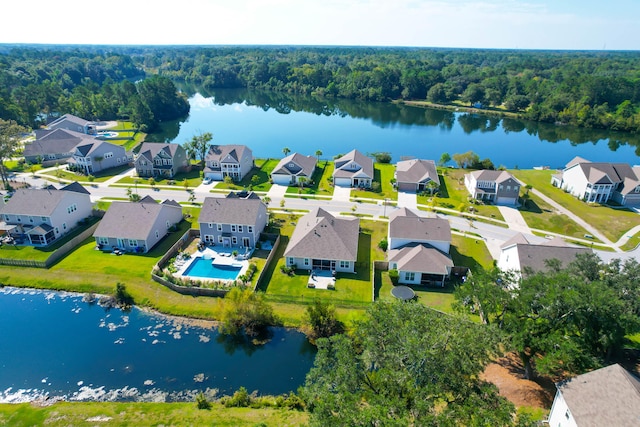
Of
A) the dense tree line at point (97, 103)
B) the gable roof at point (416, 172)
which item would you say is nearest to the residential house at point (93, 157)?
the dense tree line at point (97, 103)

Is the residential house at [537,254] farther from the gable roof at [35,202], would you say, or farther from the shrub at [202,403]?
the gable roof at [35,202]

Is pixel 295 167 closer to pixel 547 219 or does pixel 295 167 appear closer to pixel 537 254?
pixel 547 219

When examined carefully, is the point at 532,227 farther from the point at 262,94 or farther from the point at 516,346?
the point at 262,94

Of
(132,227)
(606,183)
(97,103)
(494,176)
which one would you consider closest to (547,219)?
(494,176)

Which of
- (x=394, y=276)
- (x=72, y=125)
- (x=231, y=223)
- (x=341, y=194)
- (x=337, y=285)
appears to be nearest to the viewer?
(x=337, y=285)

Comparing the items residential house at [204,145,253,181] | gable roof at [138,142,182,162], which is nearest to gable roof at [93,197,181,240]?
residential house at [204,145,253,181]

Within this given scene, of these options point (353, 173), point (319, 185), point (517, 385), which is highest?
point (353, 173)
